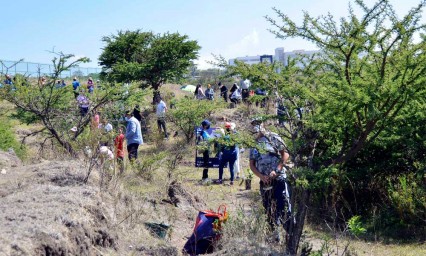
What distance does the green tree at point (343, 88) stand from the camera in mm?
5492

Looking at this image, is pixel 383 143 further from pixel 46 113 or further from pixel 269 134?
pixel 46 113

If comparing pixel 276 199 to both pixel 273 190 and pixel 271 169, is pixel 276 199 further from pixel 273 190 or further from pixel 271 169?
pixel 271 169

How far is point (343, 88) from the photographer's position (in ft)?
18.3

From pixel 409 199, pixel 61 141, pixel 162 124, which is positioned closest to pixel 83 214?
pixel 409 199

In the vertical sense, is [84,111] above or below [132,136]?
above

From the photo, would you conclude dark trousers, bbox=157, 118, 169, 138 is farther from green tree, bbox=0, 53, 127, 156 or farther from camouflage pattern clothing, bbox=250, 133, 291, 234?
camouflage pattern clothing, bbox=250, 133, 291, 234

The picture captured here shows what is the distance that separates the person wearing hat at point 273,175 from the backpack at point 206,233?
1.94 ft

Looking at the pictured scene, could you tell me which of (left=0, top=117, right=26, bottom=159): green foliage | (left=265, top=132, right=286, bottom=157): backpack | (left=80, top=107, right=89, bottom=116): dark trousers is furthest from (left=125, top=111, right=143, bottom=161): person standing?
(left=265, top=132, right=286, bottom=157): backpack

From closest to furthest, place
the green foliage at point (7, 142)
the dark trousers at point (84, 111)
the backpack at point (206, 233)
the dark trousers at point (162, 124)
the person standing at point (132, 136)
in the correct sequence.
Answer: the backpack at point (206, 233) < the dark trousers at point (84, 111) < the person standing at point (132, 136) < the green foliage at point (7, 142) < the dark trousers at point (162, 124)

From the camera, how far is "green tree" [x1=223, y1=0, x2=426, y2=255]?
216 inches

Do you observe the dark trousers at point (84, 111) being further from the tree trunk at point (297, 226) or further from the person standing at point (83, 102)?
the tree trunk at point (297, 226)

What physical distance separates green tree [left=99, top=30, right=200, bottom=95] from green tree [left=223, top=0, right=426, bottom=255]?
22.0m

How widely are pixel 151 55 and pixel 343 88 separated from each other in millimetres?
24357

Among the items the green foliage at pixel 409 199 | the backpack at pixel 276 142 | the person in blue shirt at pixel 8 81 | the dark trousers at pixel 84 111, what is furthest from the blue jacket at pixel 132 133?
the backpack at pixel 276 142
